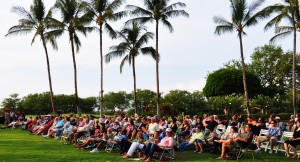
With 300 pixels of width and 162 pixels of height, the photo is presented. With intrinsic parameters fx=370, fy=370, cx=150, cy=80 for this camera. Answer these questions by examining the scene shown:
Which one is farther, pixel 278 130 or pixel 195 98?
pixel 195 98

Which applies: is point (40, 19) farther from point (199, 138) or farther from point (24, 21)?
point (199, 138)

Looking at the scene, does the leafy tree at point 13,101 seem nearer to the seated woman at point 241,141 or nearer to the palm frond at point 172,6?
the palm frond at point 172,6

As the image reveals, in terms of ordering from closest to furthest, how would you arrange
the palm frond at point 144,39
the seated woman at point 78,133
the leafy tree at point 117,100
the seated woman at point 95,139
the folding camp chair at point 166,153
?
the folding camp chair at point 166,153, the seated woman at point 95,139, the seated woman at point 78,133, the palm frond at point 144,39, the leafy tree at point 117,100

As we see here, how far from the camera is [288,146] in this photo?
12.5 meters

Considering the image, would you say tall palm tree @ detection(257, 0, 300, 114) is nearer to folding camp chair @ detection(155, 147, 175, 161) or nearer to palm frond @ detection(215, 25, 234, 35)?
palm frond @ detection(215, 25, 234, 35)

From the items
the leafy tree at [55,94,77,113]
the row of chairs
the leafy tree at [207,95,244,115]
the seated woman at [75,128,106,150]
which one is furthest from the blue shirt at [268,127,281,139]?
the leafy tree at [55,94,77,113]

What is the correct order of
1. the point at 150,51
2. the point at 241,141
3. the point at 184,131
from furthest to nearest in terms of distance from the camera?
the point at 150,51 → the point at 184,131 → the point at 241,141

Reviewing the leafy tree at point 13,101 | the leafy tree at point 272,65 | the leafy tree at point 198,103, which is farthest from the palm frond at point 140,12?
the leafy tree at point 13,101

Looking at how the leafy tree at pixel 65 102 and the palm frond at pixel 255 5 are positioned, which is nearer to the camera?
the palm frond at pixel 255 5

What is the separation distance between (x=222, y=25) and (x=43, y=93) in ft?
174

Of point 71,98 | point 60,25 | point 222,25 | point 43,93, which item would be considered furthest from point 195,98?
point 43,93

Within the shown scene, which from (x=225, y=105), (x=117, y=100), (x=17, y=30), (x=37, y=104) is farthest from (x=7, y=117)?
(x=117, y=100)

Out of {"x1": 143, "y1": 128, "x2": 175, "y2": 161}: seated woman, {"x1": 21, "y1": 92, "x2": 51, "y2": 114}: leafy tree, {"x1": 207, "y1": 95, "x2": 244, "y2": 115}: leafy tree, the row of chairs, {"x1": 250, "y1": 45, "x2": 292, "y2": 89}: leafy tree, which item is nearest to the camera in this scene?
{"x1": 143, "y1": 128, "x2": 175, "y2": 161}: seated woman

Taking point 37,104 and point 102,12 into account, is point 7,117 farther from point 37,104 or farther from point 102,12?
point 37,104
